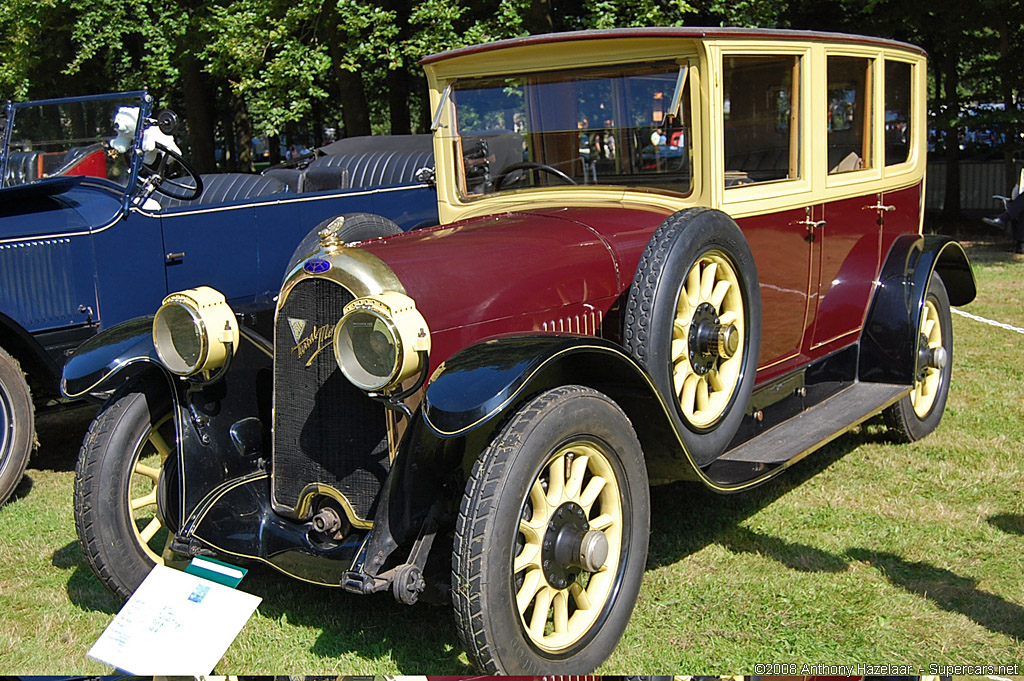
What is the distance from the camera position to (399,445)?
2.93m

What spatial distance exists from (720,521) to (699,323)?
1.05 metres

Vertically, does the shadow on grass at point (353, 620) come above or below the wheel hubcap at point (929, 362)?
Answer: below

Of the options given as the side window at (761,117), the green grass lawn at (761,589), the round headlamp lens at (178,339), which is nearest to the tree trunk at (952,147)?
the green grass lawn at (761,589)

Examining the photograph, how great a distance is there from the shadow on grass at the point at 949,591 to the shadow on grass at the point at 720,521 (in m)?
0.16

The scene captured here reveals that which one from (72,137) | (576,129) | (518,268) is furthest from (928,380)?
(72,137)

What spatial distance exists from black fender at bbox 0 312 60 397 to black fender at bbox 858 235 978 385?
409cm

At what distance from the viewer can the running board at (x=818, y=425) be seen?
3.75m

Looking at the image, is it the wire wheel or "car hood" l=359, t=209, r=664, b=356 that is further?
the wire wheel

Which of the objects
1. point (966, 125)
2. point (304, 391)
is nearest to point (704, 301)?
point (304, 391)

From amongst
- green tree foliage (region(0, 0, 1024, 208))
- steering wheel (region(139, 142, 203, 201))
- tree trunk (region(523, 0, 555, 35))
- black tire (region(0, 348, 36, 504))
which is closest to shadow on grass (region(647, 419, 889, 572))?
black tire (region(0, 348, 36, 504))

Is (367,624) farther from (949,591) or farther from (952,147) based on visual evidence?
(952,147)

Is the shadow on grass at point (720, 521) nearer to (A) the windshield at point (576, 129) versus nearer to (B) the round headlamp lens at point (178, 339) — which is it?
(A) the windshield at point (576, 129)

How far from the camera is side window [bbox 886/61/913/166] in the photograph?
479cm

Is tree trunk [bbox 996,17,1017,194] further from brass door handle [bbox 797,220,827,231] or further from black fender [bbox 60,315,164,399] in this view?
black fender [bbox 60,315,164,399]
